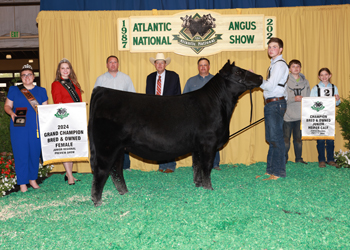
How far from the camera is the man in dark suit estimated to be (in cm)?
518

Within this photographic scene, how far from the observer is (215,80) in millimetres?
3803

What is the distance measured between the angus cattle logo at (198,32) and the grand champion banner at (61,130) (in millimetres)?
2805

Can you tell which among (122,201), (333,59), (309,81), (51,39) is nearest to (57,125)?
(122,201)

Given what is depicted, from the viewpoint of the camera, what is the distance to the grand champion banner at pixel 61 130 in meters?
3.82

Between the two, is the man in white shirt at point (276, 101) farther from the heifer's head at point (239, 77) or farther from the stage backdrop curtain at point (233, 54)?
the stage backdrop curtain at point (233, 54)

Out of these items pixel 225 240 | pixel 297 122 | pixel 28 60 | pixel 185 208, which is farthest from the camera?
pixel 28 60

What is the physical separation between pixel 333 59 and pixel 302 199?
382cm

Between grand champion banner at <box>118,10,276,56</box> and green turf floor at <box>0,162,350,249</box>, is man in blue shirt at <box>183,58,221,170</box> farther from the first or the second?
green turf floor at <box>0,162,350,249</box>

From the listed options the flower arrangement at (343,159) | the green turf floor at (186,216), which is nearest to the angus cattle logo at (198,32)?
the green turf floor at (186,216)

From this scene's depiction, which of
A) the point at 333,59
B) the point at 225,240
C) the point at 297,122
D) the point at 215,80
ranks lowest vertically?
the point at 225,240

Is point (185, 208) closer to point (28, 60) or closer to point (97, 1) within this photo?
point (97, 1)

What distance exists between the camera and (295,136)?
217 inches

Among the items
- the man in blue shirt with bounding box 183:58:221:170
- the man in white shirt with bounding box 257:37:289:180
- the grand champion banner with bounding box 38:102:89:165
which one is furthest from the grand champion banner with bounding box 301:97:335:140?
the grand champion banner with bounding box 38:102:89:165

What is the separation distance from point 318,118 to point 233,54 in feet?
6.85
